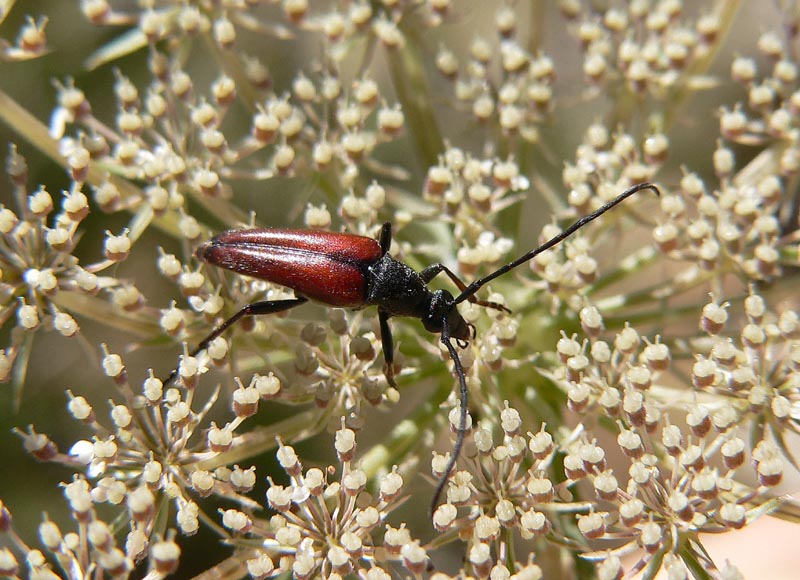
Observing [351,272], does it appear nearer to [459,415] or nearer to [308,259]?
[308,259]

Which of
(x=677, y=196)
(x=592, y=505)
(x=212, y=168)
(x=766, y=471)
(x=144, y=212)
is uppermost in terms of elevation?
(x=677, y=196)

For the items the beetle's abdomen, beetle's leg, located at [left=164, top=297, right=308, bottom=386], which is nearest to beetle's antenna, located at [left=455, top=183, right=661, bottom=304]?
the beetle's abdomen

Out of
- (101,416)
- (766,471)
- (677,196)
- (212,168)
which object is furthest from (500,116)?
(101,416)

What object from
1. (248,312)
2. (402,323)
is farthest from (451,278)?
(248,312)

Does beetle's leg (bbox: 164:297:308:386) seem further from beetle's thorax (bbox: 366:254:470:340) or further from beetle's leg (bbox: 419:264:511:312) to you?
beetle's leg (bbox: 419:264:511:312)

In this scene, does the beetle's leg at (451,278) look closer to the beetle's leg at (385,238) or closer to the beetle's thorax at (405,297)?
the beetle's thorax at (405,297)

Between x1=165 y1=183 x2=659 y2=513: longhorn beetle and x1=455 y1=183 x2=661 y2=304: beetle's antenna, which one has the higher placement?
x1=455 y1=183 x2=661 y2=304: beetle's antenna

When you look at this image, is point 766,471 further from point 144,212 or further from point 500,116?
point 144,212

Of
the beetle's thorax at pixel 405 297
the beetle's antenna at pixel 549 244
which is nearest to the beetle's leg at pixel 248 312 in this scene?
the beetle's thorax at pixel 405 297

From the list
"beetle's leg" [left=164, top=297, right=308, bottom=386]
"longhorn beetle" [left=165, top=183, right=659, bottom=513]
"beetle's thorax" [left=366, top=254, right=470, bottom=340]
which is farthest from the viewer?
"beetle's thorax" [left=366, top=254, right=470, bottom=340]
